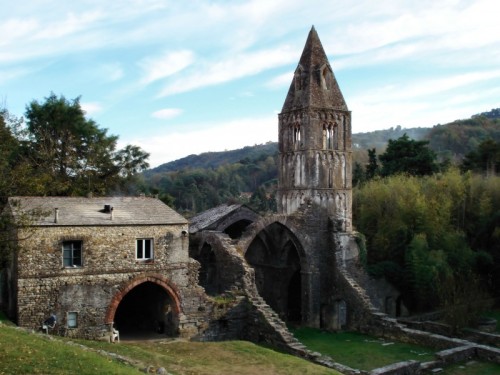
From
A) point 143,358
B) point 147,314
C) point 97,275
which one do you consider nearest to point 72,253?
point 97,275

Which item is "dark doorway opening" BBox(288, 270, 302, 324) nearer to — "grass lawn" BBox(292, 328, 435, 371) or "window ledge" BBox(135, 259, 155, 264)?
→ "grass lawn" BBox(292, 328, 435, 371)

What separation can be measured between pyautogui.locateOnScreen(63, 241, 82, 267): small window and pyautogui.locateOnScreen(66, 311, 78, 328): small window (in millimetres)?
1929

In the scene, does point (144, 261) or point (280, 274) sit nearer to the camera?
point (144, 261)

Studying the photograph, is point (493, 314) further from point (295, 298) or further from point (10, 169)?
point (10, 169)

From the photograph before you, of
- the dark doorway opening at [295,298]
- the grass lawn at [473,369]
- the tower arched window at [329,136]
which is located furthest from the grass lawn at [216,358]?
the tower arched window at [329,136]

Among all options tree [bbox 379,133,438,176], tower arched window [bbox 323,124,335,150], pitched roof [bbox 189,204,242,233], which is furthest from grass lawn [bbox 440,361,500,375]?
tree [bbox 379,133,438,176]

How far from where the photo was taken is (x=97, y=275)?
22281 mm

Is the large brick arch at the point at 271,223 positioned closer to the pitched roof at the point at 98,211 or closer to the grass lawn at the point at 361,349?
the grass lawn at the point at 361,349

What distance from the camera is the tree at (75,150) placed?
3512 centimetres

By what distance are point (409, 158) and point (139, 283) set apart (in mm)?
30996

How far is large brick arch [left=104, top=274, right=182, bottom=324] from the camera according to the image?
2239cm

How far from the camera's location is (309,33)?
112 ft

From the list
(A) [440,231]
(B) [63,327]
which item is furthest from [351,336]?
(B) [63,327]

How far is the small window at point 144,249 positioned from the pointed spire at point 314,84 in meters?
13.2
